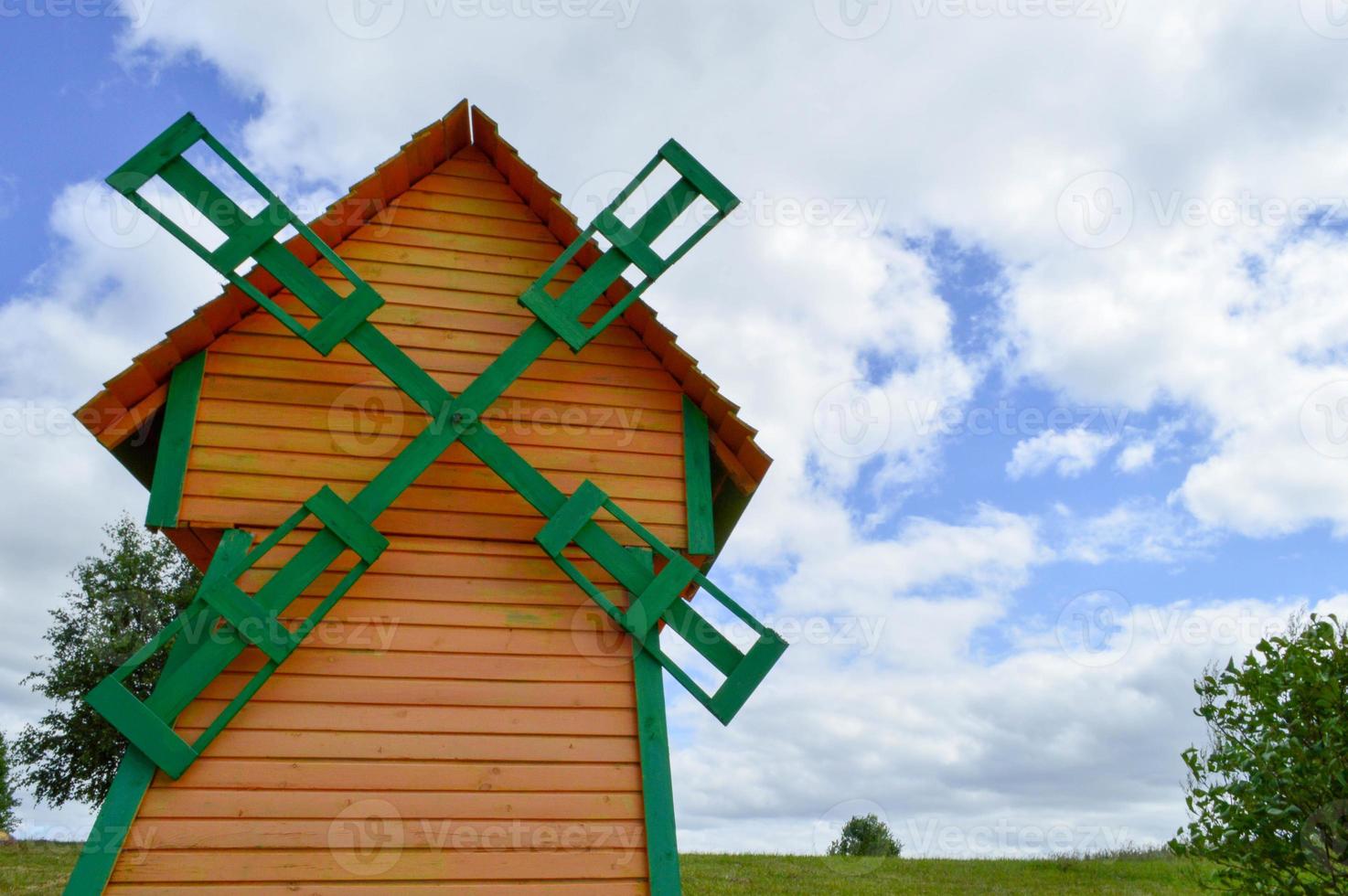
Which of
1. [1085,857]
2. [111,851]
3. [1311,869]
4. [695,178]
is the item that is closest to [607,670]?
[111,851]

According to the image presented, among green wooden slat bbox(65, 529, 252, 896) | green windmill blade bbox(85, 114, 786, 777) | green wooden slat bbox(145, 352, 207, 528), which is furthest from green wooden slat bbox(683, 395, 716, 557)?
green wooden slat bbox(145, 352, 207, 528)

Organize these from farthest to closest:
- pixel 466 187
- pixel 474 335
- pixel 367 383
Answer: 1. pixel 466 187
2. pixel 474 335
3. pixel 367 383

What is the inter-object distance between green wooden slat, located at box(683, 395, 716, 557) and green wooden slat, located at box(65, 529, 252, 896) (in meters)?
3.26

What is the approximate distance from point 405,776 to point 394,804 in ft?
0.55

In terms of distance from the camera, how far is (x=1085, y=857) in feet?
57.2

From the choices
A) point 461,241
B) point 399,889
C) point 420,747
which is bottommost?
point 399,889

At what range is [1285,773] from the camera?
6754mm

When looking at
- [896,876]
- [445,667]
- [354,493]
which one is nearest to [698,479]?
[445,667]

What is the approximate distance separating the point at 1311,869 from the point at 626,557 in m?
5.19

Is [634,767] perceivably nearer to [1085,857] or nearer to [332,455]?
[332,455]

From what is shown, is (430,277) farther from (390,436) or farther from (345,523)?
(345,523)

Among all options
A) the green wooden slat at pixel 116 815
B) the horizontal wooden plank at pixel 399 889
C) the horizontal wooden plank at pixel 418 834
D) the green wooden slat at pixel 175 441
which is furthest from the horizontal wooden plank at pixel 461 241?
the horizontal wooden plank at pixel 399 889

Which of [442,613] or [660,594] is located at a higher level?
[660,594]

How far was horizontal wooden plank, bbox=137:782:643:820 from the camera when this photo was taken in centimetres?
569
